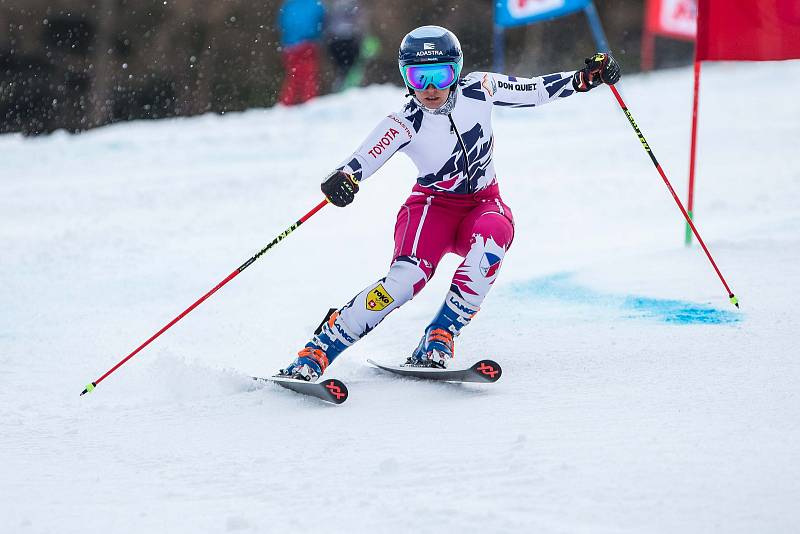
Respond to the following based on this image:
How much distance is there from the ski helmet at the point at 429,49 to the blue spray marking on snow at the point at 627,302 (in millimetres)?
1608

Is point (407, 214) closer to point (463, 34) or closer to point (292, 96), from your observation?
point (292, 96)

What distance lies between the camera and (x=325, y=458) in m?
3.01

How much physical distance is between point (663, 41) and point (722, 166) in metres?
11.1

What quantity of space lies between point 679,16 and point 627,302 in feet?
41.7

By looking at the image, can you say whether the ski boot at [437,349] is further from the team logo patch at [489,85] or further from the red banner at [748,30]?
the red banner at [748,30]

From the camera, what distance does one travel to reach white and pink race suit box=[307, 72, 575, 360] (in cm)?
371

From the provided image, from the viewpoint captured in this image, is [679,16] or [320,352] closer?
[320,352]

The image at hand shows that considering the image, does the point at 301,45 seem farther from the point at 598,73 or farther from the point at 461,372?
the point at 461,372

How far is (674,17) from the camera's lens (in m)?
16.3

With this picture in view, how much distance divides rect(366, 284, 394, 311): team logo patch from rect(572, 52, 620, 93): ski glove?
120 centimetres

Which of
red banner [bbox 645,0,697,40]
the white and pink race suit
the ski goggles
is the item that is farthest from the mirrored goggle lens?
red banner [bbox 645,0,697,40]

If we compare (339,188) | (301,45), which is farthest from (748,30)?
(301,45)

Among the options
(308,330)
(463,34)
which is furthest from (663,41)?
(308,330)

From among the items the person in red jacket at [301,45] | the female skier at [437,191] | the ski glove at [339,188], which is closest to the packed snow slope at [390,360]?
the female skier at [437,191]
